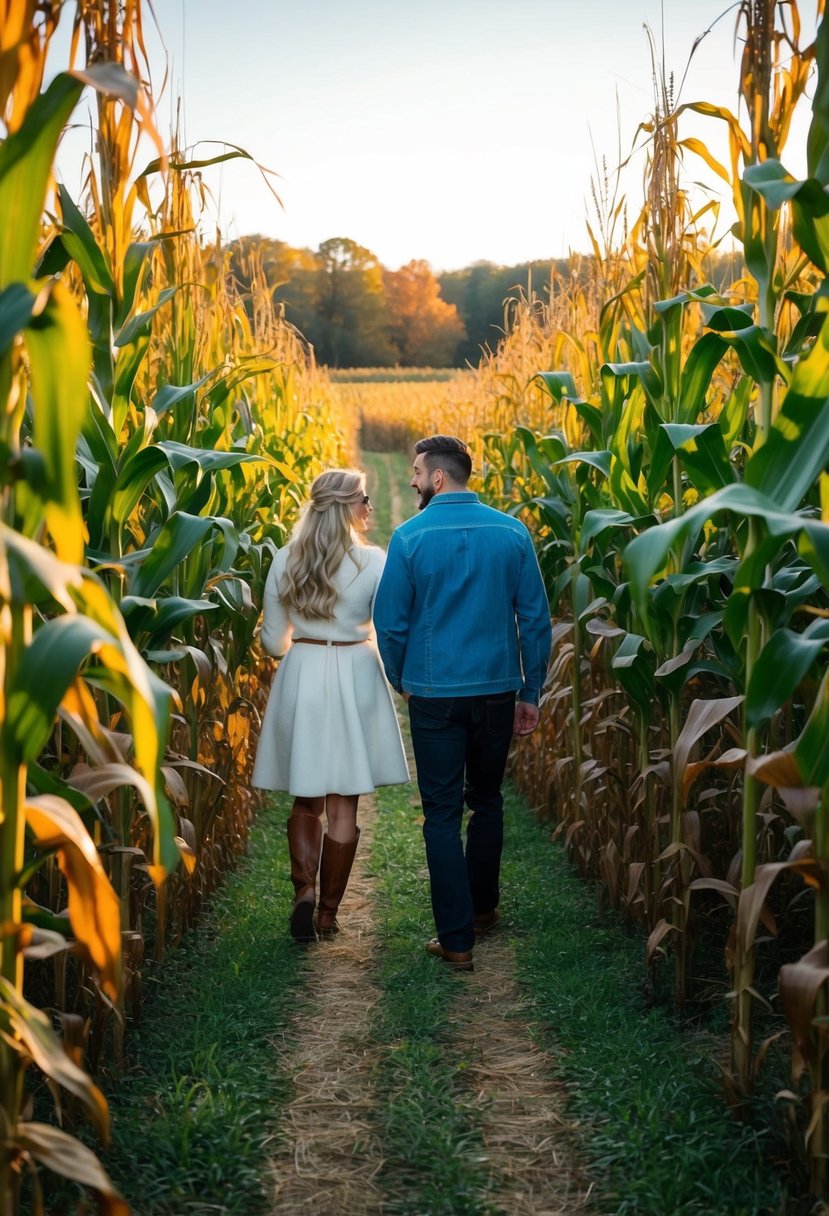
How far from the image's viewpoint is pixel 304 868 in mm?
4879

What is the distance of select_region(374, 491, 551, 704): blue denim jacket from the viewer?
4566 mm

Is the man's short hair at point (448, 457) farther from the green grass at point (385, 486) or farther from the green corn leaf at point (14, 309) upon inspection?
the green grass at point (385, 486)

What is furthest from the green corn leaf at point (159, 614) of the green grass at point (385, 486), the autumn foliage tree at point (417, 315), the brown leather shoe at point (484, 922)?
the autumn foliage tree at point (417, 315)

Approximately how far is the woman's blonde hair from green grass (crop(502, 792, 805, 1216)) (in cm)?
170

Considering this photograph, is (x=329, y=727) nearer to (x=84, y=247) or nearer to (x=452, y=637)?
(x=452, y=637)

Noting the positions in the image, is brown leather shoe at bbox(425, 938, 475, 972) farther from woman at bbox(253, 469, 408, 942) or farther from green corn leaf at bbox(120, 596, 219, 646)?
green corn leaf at bbox(120, 596, 219, 646)

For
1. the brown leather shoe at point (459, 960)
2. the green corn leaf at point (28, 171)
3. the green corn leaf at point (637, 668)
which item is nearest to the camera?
the green corn leaf at point (28, 171)

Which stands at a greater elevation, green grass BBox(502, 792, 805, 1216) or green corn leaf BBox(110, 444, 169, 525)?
green corn leaf BBox(110, 444, 169, 525)

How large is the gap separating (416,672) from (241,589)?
3.08 feet

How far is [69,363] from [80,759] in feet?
6.32

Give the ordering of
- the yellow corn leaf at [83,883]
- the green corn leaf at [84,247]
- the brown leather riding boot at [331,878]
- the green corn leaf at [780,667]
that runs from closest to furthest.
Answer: the yellow corn leaf at [83,883], the green corn leaf at [780,667], the green corn leaf at [84,247], the brown leather riding boot at [331,878]

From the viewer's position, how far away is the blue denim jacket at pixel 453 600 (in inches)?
180

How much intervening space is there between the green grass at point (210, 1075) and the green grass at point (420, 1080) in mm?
351

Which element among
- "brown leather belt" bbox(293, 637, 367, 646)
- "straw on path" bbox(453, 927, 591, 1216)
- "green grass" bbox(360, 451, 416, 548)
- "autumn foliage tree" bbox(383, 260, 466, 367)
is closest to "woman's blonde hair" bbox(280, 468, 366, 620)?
"brown leather belt" bbox(293, 637, 367, 646)
